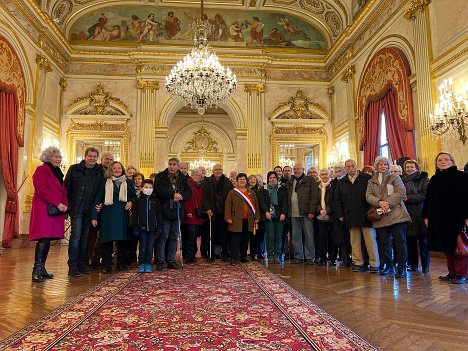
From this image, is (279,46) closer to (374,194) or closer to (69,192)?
(374,194)

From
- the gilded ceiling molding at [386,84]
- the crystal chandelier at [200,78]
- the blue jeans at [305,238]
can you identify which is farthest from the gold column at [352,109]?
the blue jeans at [305,238]

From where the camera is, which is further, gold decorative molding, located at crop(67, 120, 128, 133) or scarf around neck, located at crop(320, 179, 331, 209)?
gold decorative molding, located at crop(67, 120, 128, 133)

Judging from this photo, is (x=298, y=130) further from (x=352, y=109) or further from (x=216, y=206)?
(x=216, y=206)

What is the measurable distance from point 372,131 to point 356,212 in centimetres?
533

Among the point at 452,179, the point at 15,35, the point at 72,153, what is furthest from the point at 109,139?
the point at 452,179

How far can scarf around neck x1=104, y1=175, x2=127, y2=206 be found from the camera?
182 inches

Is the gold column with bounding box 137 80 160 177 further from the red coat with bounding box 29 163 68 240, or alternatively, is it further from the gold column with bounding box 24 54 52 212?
the red coat with bounding box 29 163 68 240

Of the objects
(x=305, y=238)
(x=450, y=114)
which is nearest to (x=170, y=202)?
(x=305, y=238)

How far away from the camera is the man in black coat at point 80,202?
174 inches

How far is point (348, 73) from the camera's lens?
10.9 meters

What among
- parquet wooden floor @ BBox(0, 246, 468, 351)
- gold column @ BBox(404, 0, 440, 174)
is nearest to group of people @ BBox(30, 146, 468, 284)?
parquet wooden floor @ BBox(0, 246, 468, 351)

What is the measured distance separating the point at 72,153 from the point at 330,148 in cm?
860

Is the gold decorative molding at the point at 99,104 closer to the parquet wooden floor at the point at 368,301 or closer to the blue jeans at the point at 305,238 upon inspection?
the parquet wooden floor at the point at 368,301

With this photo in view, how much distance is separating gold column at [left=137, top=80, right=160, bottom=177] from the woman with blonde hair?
29.1 feet
